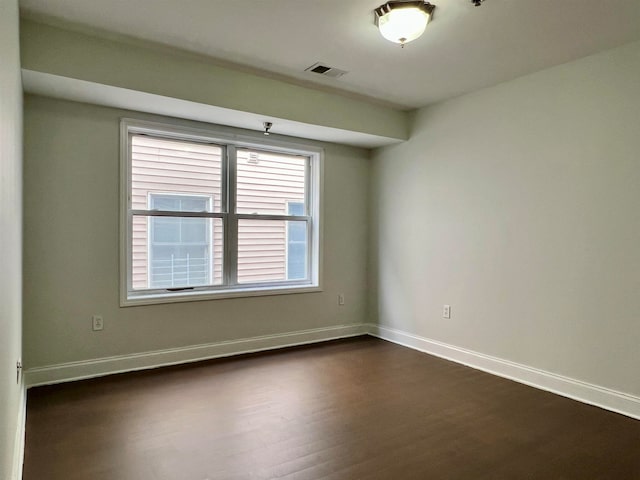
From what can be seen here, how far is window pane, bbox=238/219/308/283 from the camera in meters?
4.29

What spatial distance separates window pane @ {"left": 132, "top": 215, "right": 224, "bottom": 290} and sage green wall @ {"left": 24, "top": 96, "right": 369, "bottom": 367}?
0.74 feet

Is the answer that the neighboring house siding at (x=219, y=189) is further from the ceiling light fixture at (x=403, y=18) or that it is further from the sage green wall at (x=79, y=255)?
the ceiling light fixture at (x=403, y=18)

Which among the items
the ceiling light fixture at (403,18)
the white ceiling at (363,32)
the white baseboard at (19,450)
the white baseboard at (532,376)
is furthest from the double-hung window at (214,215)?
the ceiling light fixture at (403,18)

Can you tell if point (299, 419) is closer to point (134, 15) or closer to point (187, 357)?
point (187, 357)

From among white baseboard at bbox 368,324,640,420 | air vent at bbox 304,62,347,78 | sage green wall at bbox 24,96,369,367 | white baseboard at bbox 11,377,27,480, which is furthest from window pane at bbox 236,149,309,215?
white baseboard at bbox 11,377,27,480

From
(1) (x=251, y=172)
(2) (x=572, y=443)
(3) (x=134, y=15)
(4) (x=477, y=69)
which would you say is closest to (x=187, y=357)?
(1) (x=251, y=172)

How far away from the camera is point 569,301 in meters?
3.16

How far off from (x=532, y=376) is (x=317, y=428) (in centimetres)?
193

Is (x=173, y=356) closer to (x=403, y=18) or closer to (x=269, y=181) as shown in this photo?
(x=269, y=181)

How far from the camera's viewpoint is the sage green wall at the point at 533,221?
289 cm

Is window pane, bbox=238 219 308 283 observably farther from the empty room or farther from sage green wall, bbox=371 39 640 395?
sage green wall, bbox=371 39 640 395

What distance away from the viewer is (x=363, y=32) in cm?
274

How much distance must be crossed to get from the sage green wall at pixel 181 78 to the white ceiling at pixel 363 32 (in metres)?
0.15

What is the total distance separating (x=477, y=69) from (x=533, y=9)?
897mm
